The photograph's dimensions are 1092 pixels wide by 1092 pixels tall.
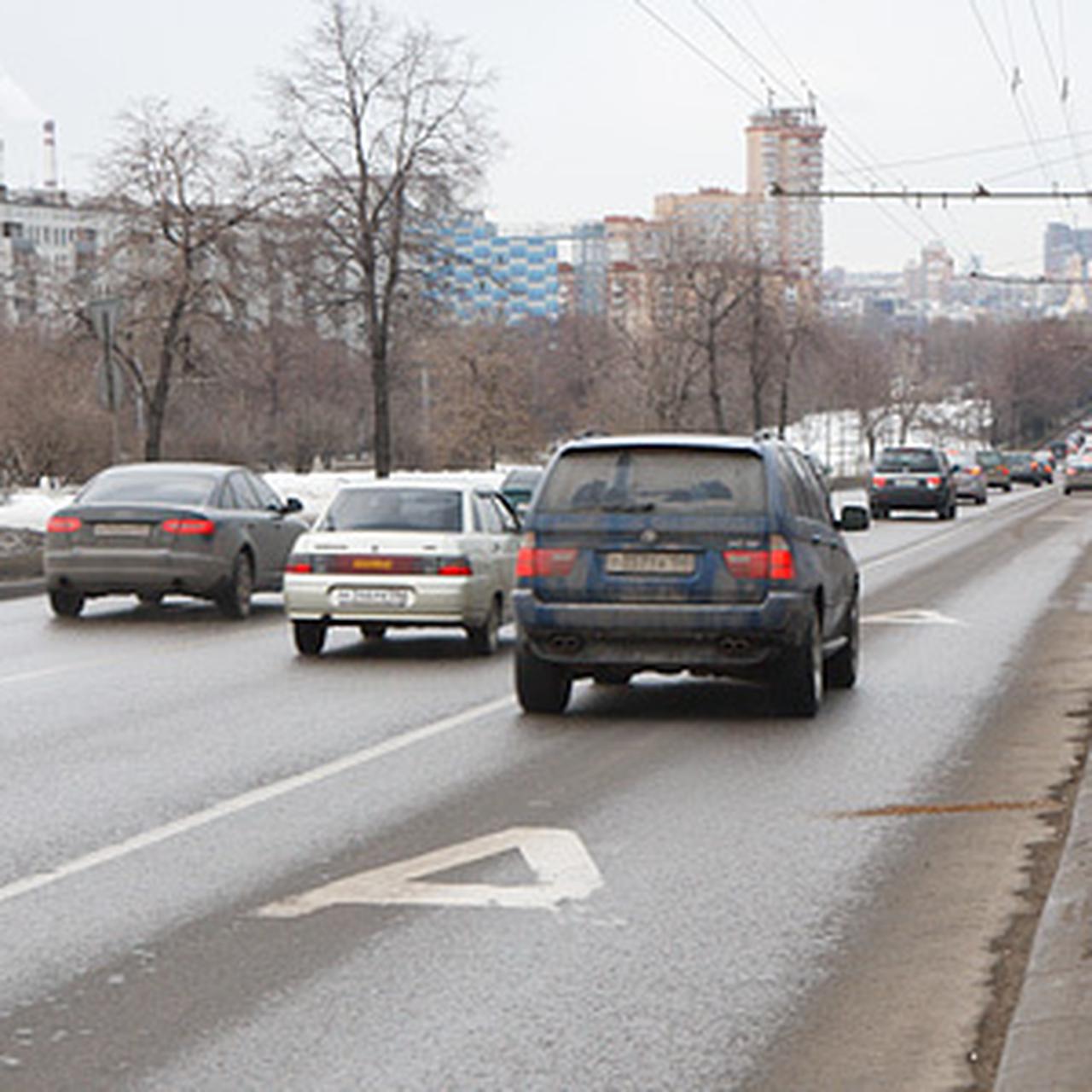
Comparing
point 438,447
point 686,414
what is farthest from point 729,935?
point 686,414

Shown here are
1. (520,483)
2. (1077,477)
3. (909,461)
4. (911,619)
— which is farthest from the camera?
(1077,477)

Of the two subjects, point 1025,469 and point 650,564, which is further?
point 1025,469

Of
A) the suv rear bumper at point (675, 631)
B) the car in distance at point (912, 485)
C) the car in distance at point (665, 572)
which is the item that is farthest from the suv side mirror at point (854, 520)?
the car in distance at point (912, 485)

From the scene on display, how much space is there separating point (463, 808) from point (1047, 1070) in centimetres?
468

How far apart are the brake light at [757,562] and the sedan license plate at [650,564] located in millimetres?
220

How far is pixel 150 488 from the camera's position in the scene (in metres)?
21.2

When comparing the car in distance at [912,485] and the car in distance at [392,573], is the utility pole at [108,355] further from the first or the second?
the car in distance at [912,485]

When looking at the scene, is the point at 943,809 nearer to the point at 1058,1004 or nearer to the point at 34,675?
the point at 1058,1004

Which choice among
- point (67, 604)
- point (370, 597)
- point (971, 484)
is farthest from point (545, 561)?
point (971, 484)

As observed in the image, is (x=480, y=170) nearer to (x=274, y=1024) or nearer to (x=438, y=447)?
(x=438, y=447)

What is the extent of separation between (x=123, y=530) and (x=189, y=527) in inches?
23.0

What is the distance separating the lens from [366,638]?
19.0 meters

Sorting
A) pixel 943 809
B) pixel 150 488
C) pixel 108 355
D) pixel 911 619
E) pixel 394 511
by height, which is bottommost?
pixel 911 619

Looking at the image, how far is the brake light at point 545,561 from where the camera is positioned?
12.9 metres
